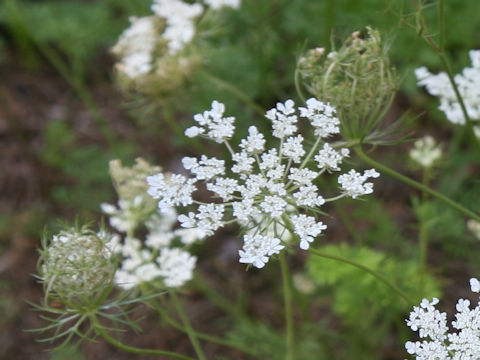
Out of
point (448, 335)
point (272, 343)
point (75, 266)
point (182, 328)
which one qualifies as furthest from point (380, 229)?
point (75, 266)

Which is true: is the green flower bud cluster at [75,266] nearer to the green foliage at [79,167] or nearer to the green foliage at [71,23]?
the green foliage at [79,167]

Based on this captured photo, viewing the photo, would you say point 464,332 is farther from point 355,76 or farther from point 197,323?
point 197,323

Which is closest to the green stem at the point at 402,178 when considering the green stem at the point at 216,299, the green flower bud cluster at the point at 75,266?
the green flower bud cluster at the point at 75,266

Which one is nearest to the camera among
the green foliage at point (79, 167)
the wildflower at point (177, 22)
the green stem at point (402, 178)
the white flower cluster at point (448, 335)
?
the white flower cluster at point (448, 335)

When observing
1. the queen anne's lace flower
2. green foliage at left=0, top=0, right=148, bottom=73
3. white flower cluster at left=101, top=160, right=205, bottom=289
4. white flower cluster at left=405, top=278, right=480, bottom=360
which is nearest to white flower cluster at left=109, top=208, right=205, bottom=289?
white flower cluster at left=101, top=160, right=205, bottom=289

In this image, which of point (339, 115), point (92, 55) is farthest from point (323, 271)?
point (92, 55)

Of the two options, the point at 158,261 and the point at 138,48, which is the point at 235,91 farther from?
the point at 158,261

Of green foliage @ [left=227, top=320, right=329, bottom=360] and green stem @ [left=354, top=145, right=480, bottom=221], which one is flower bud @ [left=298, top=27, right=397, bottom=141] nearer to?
green stem @ [left=354, top=145, right=480, bottom=221]
